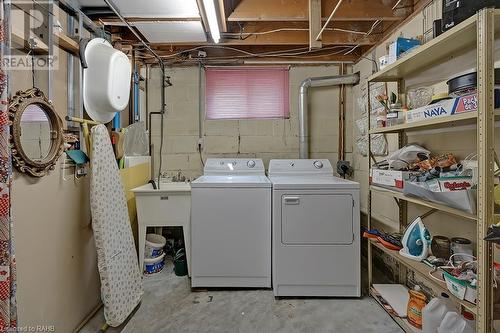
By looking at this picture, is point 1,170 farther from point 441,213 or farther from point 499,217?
point 441,213

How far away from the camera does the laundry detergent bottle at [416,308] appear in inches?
68.8

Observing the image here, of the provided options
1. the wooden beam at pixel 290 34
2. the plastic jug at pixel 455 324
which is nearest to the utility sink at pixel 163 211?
the wooden beam at pixel 290 34

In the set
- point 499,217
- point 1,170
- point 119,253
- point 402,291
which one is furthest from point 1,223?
point 402,291

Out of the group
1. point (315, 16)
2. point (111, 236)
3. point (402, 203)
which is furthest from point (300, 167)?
point (111, 236)

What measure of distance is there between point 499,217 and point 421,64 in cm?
119

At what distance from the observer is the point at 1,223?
989 mm

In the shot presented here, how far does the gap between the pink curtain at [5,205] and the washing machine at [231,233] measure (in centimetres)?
134

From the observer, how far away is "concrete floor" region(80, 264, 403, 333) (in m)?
1.88

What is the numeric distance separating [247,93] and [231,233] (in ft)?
5.70

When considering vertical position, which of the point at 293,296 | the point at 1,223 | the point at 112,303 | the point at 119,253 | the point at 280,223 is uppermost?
→ the point at 1,223

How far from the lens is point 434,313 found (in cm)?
157

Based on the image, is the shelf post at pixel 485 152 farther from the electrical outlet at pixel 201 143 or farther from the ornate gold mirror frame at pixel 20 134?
the electrical outlet at pixel 201 143

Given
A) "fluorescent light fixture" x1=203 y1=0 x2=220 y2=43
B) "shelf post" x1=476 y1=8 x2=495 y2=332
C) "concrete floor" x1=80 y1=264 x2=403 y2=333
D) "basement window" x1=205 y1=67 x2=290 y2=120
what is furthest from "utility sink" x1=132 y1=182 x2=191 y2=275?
"shelf post" x1=476 y1=8 x2=495 y2=332

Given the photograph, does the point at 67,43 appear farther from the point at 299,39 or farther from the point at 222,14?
the point at 299,39
